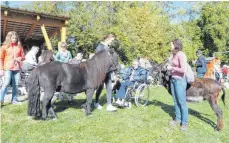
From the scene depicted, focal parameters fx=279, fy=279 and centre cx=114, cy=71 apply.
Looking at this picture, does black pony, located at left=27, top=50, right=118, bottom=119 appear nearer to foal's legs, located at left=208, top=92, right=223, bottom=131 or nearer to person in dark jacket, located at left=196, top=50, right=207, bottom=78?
foal's legs, located at left=208, top=92, right=223, bottom=131

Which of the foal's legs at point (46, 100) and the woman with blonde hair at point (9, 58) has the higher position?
the woman with blonde hair at point (9, 58)

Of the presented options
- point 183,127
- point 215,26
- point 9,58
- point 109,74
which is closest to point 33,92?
point 9,58

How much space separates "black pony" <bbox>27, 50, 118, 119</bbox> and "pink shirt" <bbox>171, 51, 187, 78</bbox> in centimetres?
136

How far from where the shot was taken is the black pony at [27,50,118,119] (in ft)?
17.5

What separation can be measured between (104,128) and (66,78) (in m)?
1.28

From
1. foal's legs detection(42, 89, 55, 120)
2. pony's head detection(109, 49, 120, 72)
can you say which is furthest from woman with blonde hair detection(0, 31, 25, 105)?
pony's head detection(109, 49, 120, 72)

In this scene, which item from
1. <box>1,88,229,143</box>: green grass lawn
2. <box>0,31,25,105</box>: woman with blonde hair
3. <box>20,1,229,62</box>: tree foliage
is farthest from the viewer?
<box>20,1,229,62</box>: tree foliage

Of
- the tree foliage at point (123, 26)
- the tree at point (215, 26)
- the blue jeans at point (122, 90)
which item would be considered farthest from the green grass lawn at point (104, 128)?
the tree at point (215, 26)

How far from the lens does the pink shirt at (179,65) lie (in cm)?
535

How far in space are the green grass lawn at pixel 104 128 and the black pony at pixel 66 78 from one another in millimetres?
360

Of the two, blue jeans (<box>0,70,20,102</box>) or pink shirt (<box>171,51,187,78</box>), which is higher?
pink shirt (<box>171,51,187,78</box>)

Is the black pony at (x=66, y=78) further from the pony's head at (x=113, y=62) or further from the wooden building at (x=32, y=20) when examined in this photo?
the wooden building at (x=32, y=20)

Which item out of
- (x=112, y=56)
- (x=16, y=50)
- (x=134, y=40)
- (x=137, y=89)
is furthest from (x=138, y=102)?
(x=134, y=40)

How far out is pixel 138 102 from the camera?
24.4 feet
